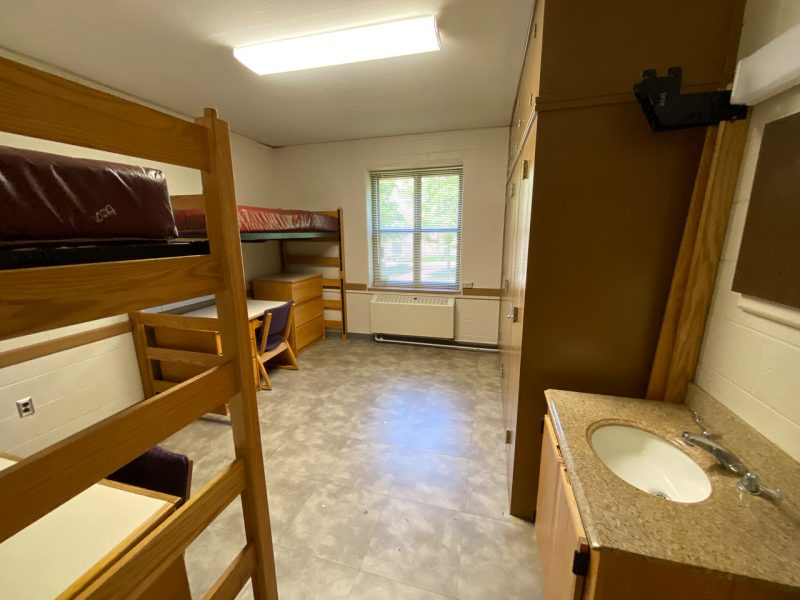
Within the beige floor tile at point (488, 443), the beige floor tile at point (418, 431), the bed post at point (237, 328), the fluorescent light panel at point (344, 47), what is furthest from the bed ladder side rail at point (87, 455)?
the fluorescent light panel at point (344, 47)

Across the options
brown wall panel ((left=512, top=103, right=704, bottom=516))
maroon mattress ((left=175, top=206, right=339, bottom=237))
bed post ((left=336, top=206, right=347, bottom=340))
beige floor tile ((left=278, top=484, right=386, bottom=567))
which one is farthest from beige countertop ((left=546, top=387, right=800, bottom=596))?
bed post ((left=336, top=206, right=347, bottom=340))

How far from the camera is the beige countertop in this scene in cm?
65

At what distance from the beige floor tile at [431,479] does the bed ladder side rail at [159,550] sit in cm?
120

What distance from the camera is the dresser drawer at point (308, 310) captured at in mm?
3775

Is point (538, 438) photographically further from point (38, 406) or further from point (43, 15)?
point (43, 15)

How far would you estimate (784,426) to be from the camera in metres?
0.85

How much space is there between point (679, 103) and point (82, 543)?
6.97 ft

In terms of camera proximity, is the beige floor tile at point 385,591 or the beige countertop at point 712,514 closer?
the beige countertop at point 712,514

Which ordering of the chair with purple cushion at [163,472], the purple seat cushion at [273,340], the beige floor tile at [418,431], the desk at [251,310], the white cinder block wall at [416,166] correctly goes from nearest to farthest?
the chair with purple cushion at [163,472] → the beige floor tile at [418,431] → the desk at [251,310] → the purple seat cushion at [273,340] → the white cinder block wall at [416,166]

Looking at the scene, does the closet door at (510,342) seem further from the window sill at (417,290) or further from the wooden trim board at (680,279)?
the window sill at (417,290)

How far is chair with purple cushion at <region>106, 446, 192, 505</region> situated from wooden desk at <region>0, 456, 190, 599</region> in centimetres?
11

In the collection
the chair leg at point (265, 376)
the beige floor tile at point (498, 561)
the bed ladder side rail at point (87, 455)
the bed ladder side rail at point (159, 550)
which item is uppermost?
the bed ladder side rail at point (87, 455)

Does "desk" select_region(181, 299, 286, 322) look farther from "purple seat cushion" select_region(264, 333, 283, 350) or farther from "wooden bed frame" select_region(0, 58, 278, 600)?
"wooden bed frame" select_region(0, 58, 278, 600)

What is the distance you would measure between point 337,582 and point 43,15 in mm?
3021
